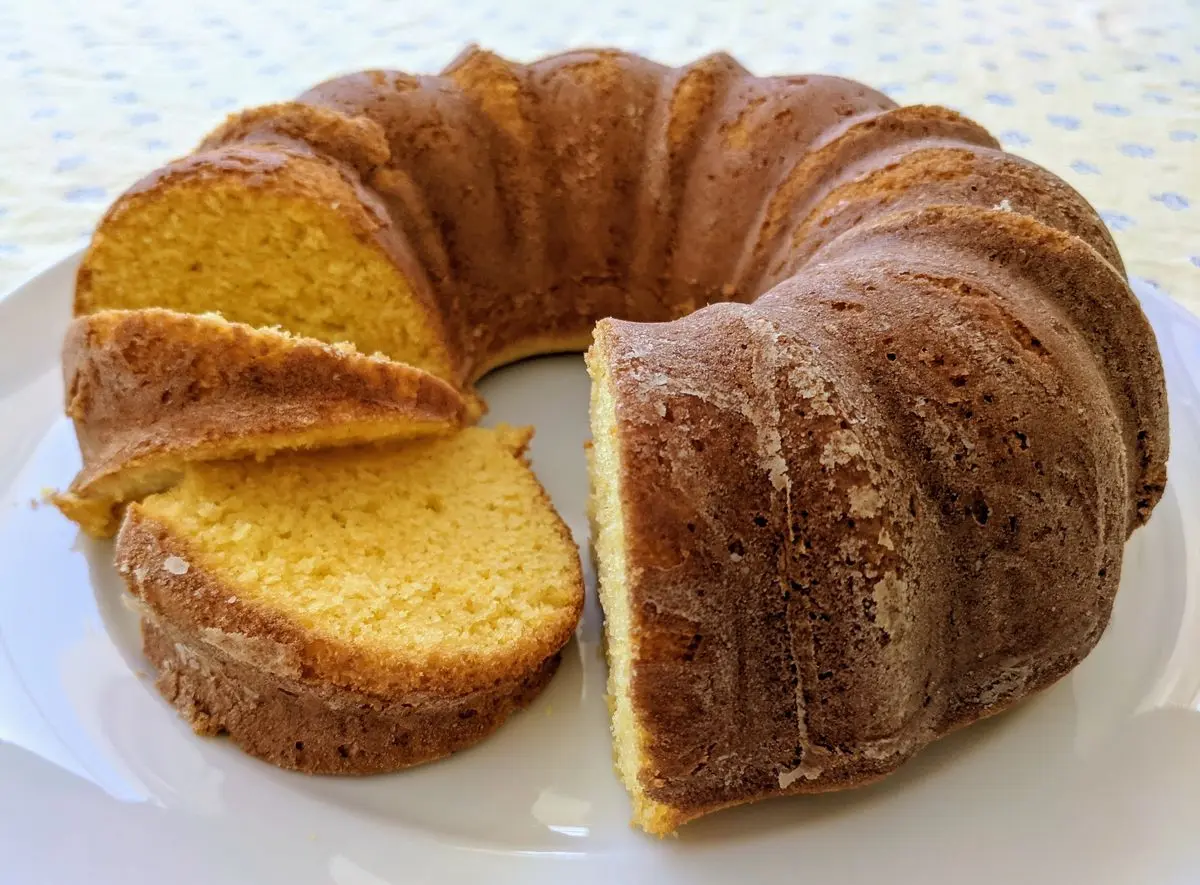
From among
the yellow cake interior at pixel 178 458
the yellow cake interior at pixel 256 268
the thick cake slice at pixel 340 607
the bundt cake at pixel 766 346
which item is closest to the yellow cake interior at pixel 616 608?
the bundt cake at pixel 766 346

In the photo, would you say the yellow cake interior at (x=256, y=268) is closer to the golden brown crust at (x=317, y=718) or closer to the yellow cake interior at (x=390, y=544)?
the yellow cake interior at (x=390, y=544)

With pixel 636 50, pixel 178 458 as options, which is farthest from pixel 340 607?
pixel 636 50

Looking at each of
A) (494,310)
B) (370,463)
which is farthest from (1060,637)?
(494,310)

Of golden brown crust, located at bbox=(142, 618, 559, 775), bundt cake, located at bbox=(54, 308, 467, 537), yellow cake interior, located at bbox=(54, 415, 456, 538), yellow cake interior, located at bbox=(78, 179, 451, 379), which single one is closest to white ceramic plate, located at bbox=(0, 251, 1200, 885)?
golden brown crust, located at bbox=(142, 618, 559, 775)

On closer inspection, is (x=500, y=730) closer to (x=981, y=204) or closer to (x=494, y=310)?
(x=494, y=310)

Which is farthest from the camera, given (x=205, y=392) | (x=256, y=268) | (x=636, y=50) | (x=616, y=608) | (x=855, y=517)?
(x=636, y=50)

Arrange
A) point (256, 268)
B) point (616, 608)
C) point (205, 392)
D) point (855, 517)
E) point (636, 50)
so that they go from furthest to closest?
point (636, 50)
point (256, 268)
point (205, 392)
point (616, 608)
point (855, 517)

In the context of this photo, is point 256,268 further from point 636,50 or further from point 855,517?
point 636,50
